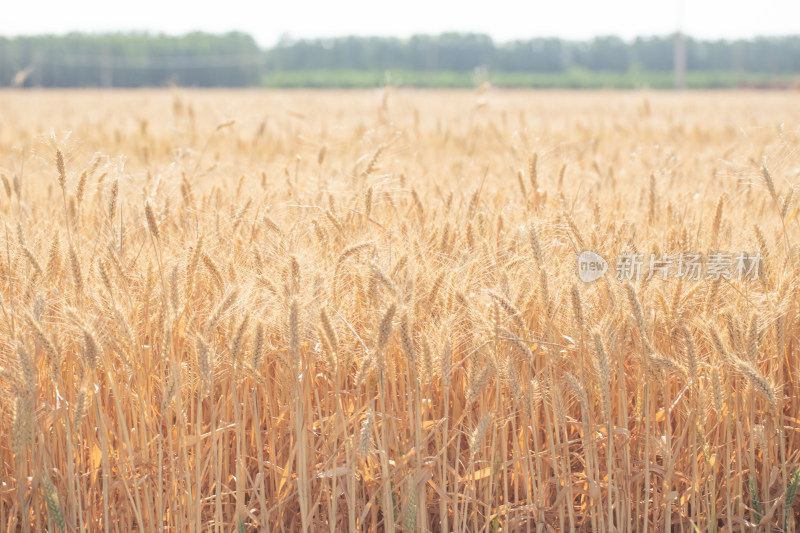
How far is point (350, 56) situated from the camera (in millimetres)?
44531

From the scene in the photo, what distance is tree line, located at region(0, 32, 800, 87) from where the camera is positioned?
3988 centimetres

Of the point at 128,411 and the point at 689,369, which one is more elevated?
the point at 689,369

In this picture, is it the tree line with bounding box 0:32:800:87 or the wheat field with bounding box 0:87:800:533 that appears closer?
the wheat field with bounding box 0:87:800:533

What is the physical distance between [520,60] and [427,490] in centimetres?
4358

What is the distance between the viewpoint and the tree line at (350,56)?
39.9 meters

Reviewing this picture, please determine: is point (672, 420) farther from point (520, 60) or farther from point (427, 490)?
point (520, 60)

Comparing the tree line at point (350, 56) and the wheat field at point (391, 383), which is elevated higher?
the tree line at point (350, 56)

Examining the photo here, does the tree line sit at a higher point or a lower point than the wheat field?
higher

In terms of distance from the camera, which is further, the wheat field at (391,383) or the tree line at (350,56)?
the tree line at (350,56)

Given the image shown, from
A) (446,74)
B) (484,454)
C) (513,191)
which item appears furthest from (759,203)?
(446,74)

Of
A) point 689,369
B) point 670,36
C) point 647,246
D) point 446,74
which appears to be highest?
point 670,36

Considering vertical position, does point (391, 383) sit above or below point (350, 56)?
below

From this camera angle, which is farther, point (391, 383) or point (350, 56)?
point (350, 56)

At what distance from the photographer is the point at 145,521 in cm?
141
